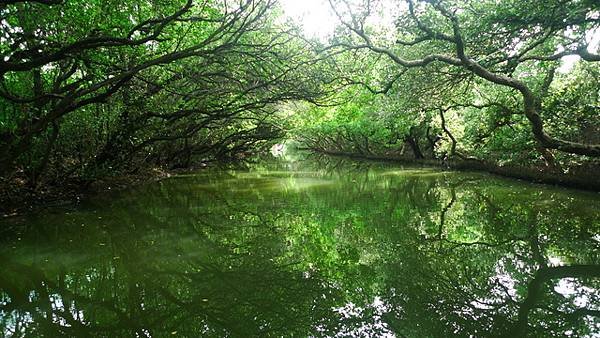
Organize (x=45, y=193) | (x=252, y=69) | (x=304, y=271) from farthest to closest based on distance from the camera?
(x=252, y=69), (x=45, y=193), (x=304, y=271)

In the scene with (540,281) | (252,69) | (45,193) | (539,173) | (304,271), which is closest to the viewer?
(540,281)

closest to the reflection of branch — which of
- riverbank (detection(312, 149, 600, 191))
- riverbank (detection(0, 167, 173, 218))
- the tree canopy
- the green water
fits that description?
the green water

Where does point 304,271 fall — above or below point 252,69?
below

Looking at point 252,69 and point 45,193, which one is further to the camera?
point 252,69

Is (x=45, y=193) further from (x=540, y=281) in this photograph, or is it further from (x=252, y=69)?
(x=540, y=281)

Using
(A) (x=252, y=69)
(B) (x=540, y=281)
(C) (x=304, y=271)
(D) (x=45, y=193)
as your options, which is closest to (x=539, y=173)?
(A) (x=252, y=69)

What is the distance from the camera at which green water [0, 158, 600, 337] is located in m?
3.92

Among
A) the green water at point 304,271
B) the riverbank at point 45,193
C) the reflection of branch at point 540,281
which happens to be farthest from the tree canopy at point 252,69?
the reflection of branch at point 540,281

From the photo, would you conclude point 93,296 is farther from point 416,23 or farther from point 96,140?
point 416,23

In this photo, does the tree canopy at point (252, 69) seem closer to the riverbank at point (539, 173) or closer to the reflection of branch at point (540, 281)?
the riverbank at point (539, 173)

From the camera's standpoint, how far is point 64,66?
9719 mm

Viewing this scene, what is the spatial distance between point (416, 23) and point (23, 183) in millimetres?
10206

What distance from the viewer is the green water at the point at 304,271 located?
3.92m

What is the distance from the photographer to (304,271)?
17.8ft
